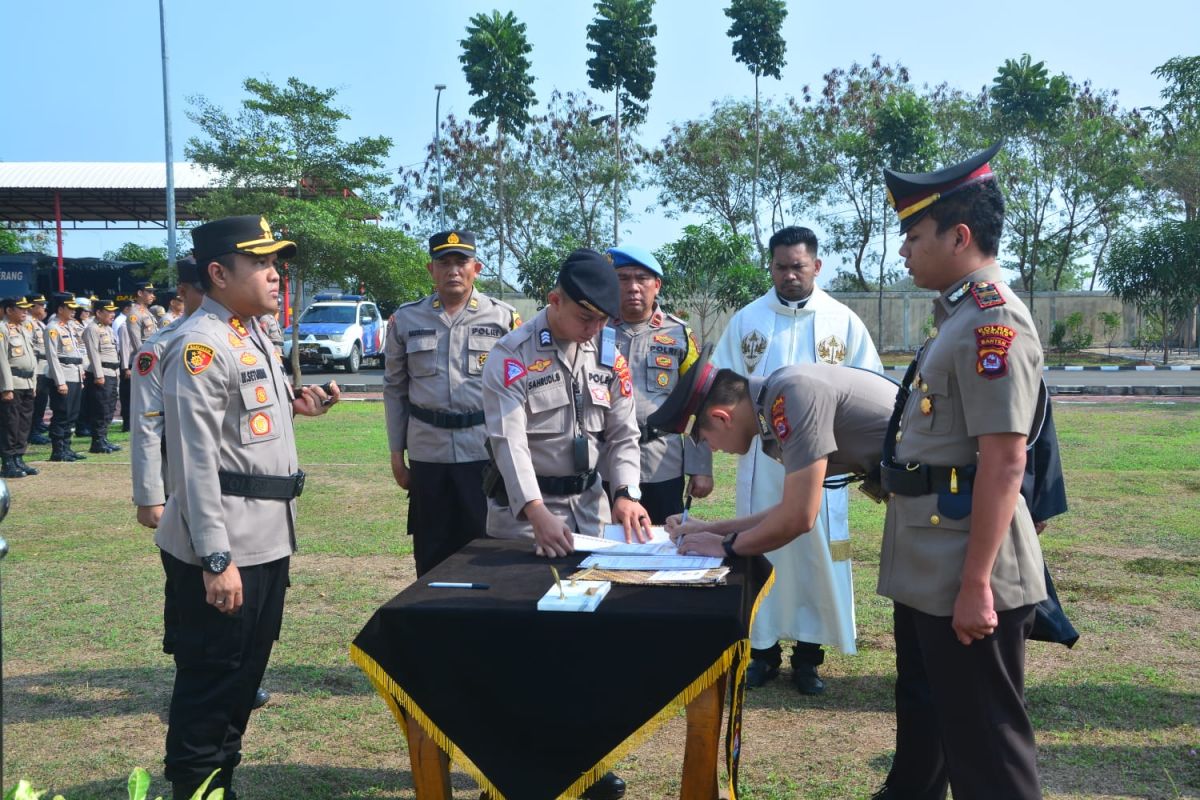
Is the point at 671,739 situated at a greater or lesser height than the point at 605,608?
lesser

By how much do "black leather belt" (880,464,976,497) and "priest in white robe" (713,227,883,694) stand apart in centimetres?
185

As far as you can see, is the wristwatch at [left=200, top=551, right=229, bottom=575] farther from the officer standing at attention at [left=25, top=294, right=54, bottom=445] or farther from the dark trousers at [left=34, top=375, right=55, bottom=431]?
the dark trousers at [left=34, top=375, right=55, bottom=431]

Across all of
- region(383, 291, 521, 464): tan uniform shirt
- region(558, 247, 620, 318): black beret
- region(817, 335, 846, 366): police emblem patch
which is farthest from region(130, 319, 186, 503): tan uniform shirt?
region(817, 335, 846, 366): police emblem patch

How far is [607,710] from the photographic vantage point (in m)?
2.71

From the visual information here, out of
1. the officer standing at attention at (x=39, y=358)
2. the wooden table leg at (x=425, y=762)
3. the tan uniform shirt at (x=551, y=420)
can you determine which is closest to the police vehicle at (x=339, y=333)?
the officer standing at attention at (x=39, y=358)

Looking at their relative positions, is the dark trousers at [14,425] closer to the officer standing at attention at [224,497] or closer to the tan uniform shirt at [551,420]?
the officer standing at attention at [224,497]

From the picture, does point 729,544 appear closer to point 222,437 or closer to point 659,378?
point 222,437

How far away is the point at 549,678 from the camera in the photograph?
108 inches

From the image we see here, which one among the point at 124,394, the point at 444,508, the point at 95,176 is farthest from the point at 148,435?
the point at 95,176

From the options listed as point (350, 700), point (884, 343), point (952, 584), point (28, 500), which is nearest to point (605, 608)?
point (952, 584)

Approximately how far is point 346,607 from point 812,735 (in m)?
2.97

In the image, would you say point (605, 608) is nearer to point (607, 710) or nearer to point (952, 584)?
point (607, 710)

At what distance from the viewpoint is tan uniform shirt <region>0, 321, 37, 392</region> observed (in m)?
11.6

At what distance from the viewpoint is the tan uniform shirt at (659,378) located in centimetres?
496
